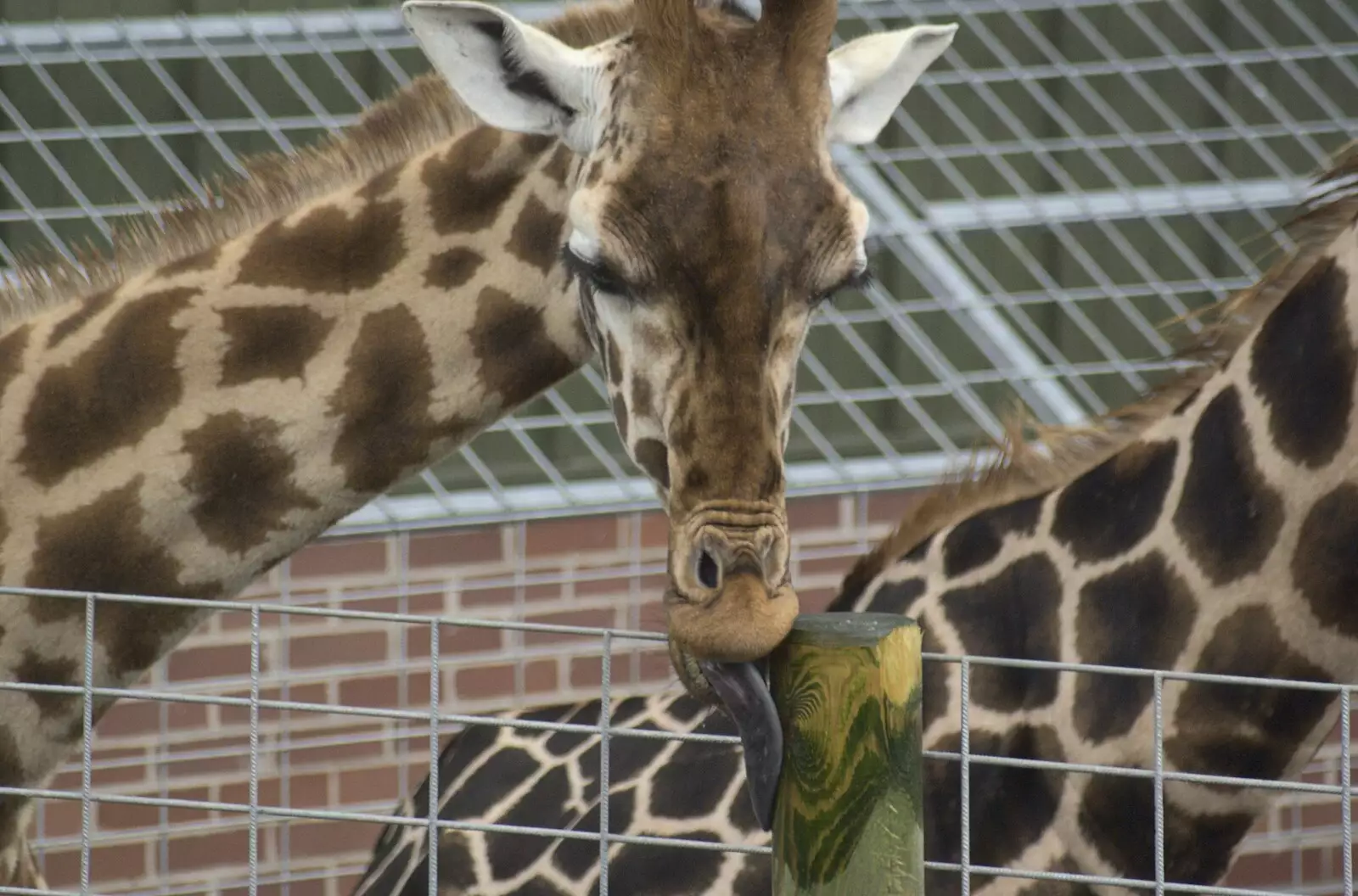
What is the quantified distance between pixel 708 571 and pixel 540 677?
230 centimetres

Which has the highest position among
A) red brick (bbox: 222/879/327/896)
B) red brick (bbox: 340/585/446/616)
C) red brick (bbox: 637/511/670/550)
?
red brick (bbox: 637/511/670/550)

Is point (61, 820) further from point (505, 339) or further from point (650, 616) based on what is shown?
point (505, 339)

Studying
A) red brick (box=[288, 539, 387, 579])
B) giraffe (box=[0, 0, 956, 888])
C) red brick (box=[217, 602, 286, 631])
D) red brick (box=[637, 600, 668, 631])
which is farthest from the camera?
red brick (box=[288, 539, 387, 579])

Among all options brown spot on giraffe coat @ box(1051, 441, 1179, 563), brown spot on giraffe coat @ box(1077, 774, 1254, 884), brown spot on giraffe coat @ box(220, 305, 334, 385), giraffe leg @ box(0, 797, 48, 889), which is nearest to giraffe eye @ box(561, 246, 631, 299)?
brown spot on giraffe coat @ box(220, 305, 334, 385)

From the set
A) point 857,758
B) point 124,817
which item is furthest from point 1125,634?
point 124,817

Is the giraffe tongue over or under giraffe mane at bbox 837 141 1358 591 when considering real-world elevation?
under

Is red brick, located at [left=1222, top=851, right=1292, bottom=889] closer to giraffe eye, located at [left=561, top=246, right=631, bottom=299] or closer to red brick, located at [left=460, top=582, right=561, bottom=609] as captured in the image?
red brick, located at [left=460, top=582, right=561, bottom=609]

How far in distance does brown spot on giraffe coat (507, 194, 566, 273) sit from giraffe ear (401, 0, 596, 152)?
16 cm

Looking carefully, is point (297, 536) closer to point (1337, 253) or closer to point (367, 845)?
point (1337, 253)

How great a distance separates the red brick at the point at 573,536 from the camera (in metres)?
4.11

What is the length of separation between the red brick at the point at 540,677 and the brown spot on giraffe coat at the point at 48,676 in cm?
176

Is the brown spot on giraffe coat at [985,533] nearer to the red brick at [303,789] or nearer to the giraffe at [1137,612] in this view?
the giraffe at [1137,612]

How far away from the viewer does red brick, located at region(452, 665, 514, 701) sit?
159 inches

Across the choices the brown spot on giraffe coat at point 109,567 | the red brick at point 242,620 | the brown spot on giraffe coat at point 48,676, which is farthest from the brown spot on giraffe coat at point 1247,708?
the red brick at point 242,620
